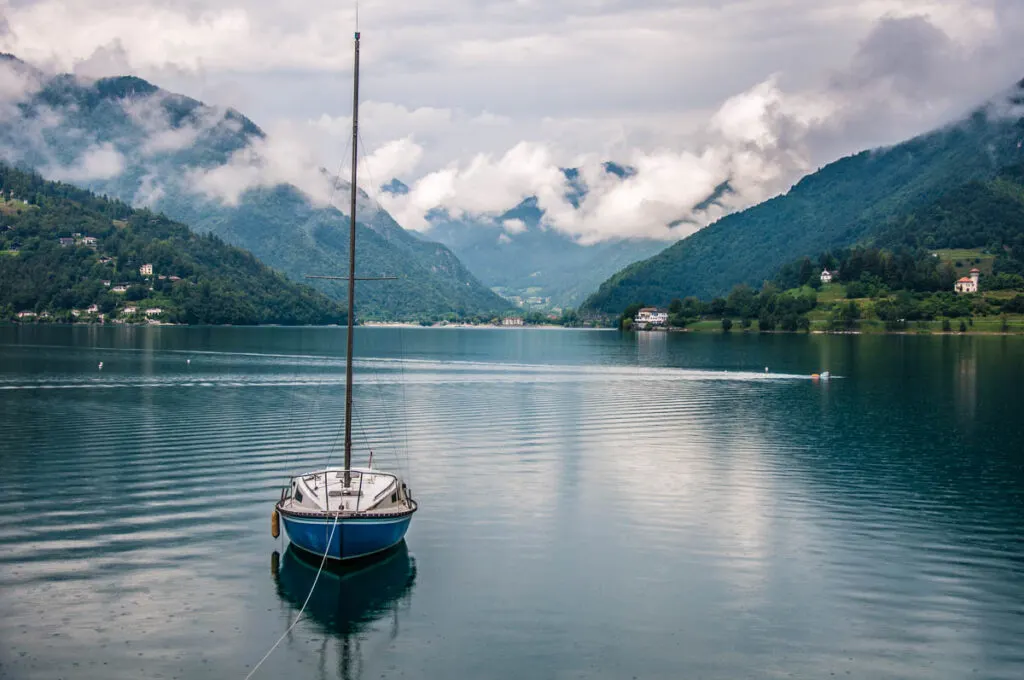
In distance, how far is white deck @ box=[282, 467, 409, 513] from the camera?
32.5m

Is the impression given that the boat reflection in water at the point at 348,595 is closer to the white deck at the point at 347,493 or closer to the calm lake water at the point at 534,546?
the calm lake water at the point at 534,546


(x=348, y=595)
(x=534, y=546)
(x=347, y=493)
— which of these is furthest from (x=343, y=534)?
(x=534, y=546)

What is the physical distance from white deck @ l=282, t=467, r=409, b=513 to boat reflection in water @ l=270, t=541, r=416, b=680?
6.18 feet

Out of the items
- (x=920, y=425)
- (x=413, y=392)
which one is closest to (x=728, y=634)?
(x=920, y=425)

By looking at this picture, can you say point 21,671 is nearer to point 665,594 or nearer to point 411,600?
point 411,600

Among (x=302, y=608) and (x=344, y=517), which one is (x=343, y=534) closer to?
(x=344, y=517)

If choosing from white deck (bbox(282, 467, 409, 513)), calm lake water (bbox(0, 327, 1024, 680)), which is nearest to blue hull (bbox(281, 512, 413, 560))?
white deck (bbox(282, 467, 409, 513))

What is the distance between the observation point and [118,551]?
1308 inches

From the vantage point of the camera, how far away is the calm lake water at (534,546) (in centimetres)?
2502

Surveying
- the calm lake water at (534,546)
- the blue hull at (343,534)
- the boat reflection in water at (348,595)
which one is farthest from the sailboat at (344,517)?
the calm lake water at (534,546)

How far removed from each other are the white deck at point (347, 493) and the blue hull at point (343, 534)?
435mm

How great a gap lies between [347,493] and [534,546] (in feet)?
26.0

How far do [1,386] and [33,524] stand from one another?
63.3m

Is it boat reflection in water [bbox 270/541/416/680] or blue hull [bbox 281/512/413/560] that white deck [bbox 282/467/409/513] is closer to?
blue hull [bbox 281/512/413/560]
